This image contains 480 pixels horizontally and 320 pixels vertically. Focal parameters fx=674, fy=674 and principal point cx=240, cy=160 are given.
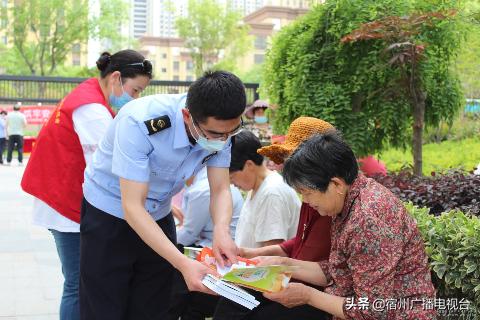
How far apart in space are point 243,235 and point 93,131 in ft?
2.92

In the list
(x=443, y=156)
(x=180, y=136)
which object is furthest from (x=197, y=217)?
(x=443, y=156)

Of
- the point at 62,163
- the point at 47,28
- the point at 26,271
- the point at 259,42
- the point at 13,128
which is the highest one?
the point at 259,42

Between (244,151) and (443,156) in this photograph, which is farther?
(443,156)

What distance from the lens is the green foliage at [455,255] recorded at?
2.50 m

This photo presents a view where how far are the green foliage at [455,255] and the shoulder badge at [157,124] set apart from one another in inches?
44.6

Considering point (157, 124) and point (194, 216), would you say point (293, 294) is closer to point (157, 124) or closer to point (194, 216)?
point (157, 124)

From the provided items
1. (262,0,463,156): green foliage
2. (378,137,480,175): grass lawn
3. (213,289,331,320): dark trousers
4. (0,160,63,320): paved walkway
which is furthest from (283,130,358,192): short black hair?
(378,137,480,175): grass lawn

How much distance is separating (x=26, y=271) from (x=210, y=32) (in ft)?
107

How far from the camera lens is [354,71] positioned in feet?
17.4

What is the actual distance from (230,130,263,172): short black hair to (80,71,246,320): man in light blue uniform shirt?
0.54 m

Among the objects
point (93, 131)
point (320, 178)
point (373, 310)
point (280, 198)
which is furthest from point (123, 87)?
point (373, 310)

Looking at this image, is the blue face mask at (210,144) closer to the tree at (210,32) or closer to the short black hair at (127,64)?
the short black hair at (127,64)

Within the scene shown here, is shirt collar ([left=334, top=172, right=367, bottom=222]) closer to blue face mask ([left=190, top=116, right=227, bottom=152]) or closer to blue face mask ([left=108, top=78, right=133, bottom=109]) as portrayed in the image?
blue face mask ([left=190, top=116, right=227, bottom=152])

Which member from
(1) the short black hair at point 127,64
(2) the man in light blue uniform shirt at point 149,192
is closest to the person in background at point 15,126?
(1) the short black hair at point 127,64
